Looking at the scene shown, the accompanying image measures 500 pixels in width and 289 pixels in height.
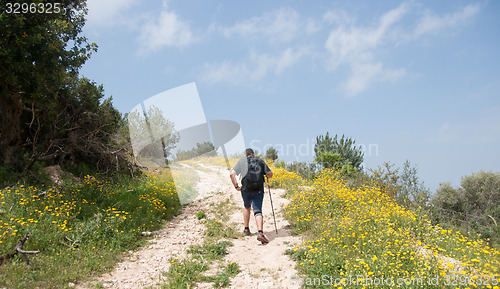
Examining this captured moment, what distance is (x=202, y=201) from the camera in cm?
1391

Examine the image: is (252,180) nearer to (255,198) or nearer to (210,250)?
(255,198)

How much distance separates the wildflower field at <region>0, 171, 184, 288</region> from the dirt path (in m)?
0.43

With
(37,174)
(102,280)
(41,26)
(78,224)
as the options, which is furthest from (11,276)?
(37,174)

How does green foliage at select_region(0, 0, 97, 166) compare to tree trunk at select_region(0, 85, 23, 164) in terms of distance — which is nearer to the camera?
green foliage at select_region(0, 0, 97, 166)

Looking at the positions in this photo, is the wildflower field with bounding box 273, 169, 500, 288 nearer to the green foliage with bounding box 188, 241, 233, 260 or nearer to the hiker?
the hiker

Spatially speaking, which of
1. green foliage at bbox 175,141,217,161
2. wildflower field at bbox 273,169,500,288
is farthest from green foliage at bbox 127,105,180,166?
wildflower field at bbox 273,169,500,288

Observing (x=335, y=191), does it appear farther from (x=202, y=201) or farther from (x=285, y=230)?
Result: (x=202, y=201)

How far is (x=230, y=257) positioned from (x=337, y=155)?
56.1 feet

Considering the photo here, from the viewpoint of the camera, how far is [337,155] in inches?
860

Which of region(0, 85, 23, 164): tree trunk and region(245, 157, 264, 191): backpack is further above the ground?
region(0, 85, 23, 164): tree trunk

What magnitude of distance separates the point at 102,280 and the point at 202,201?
8.57 meters

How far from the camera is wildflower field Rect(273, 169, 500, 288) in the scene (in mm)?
4426

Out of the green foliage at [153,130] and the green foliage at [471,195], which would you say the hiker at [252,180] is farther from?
the green foliage at [153,130]

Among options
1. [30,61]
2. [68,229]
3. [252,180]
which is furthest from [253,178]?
[30,61]
